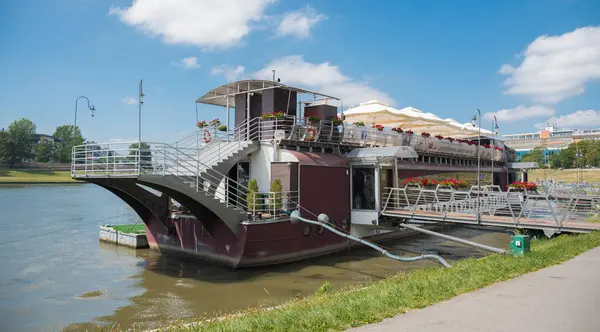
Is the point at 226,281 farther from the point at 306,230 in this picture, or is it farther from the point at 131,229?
the point at 131,229

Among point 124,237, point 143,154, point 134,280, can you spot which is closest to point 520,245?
point 143,154

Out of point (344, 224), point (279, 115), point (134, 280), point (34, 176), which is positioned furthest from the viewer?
point (34, 176)

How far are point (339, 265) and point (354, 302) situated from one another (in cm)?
926

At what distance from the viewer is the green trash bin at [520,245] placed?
34.6 feet

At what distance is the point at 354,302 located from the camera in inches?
280

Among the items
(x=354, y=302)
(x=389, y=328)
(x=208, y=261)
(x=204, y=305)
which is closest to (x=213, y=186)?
(x=208, y=261)

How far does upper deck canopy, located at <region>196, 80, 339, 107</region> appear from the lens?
60.8 feet

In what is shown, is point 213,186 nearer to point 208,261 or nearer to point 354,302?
point 208,261

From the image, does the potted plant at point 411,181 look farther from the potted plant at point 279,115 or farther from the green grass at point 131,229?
the green grass at point 131,229

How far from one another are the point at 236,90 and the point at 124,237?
873cm

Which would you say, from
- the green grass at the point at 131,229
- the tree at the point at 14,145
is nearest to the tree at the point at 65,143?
the tree at the point at 14,145

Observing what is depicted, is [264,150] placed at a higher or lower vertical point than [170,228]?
higher

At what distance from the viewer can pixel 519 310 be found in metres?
6.27

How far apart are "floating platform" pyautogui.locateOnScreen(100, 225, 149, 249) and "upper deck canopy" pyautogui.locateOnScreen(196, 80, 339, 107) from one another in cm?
704
